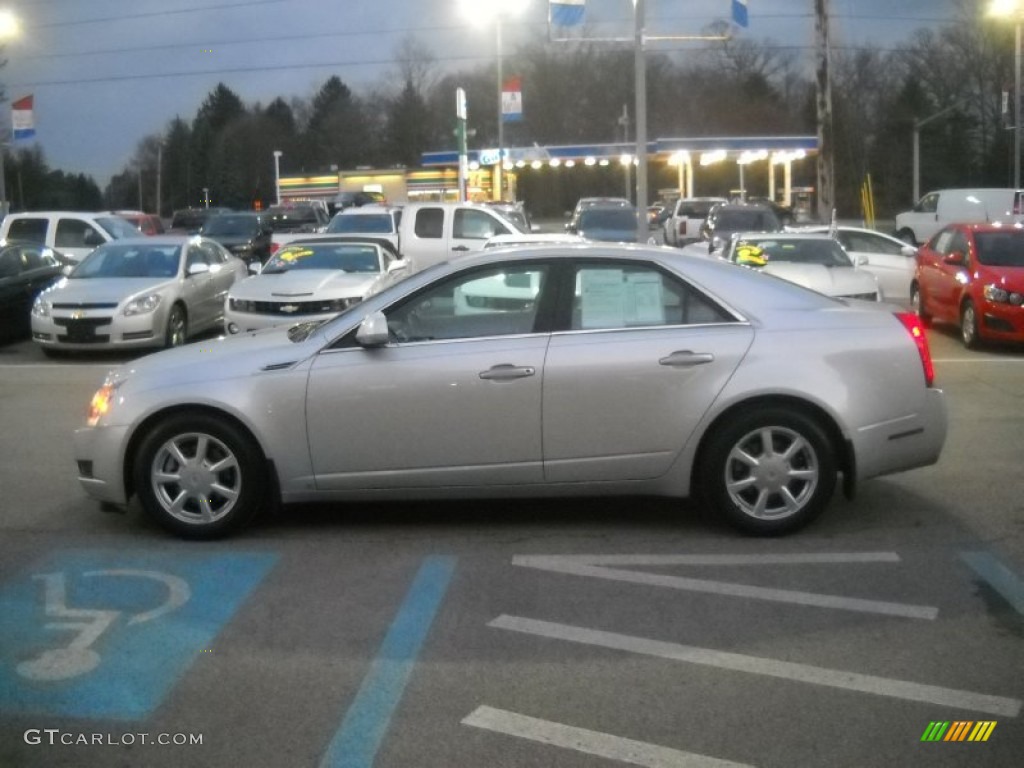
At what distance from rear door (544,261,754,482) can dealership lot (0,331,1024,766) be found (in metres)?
0.47

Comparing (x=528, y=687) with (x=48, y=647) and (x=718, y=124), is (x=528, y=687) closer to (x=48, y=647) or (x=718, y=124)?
(x=48, y=647)

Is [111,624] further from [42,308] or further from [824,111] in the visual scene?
[824,111]

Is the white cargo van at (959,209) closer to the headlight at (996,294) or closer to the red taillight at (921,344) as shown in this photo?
the headlight at (996,294)

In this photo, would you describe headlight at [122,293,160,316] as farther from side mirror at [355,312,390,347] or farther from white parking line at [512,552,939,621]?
white parking line at [512,552,939,621]

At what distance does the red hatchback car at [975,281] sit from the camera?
1512 cm

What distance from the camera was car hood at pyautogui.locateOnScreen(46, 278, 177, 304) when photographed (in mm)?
16000

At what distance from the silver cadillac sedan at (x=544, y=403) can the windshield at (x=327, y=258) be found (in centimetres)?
962

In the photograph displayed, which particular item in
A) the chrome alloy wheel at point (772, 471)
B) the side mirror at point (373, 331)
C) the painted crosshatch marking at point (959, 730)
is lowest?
the painted crosshatch marking at point (959, 730)

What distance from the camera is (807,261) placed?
1683cm

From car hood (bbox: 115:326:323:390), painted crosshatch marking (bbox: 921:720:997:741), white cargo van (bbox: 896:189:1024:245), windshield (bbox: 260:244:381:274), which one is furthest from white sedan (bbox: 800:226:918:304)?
white cargo van (bbox: 896:189:1024:245)

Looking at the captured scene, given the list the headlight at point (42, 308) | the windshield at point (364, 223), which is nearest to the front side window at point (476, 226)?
the windshield at point (364, 223)

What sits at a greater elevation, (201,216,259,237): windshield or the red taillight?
(201,216,259,237): windshield

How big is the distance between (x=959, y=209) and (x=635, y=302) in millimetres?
34855

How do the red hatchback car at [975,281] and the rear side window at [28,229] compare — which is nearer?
the red hatchback car at [975,281]
